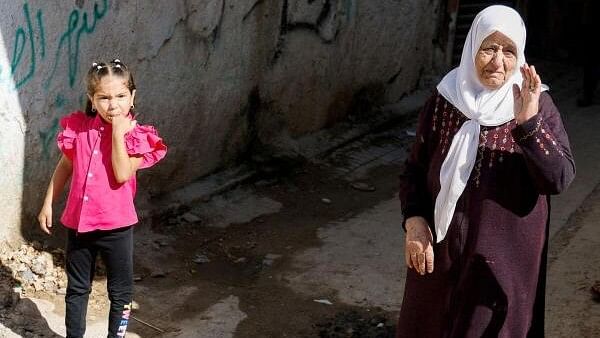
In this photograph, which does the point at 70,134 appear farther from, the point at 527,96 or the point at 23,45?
the point at 527,96

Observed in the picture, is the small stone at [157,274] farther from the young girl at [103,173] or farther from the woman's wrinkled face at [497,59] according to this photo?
the woman's wrinkled face at [497,59]

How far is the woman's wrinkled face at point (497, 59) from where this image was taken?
3.05 metres

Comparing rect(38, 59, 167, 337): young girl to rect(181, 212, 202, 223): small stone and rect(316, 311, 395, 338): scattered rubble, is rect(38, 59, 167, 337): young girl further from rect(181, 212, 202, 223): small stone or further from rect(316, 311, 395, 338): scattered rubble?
rect(181, 212, 202, 223): small stone

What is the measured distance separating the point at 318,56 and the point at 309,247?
205 cm

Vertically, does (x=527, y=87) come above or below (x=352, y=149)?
above

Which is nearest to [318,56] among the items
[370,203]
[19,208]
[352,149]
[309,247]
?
[352,149]

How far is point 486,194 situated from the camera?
3074mm

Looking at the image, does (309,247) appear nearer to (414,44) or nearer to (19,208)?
(19,208)

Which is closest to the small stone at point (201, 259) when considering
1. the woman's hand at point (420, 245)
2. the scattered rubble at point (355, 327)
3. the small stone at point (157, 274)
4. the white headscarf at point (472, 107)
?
the small stone at point (157, 274)

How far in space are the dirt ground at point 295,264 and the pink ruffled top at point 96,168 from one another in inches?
30.5

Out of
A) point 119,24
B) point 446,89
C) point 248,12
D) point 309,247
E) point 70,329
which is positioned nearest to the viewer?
point 446,89

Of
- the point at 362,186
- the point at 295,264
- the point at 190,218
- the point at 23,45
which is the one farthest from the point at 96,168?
the point at 362,186

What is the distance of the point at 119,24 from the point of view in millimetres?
5199

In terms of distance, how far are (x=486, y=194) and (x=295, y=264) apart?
97.6 inches
